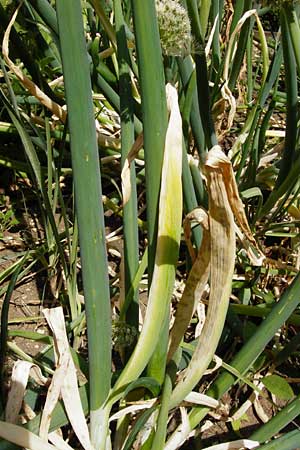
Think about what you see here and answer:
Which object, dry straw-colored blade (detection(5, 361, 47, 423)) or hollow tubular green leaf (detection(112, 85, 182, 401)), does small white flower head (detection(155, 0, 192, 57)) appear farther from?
dry straw-colored blade (detection(5, 361, 47, 423))

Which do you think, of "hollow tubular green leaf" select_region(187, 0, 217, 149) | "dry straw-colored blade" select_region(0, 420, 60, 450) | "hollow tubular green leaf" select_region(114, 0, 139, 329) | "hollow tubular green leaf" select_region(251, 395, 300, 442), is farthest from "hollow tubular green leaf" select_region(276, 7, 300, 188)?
"dry straw-colored blade" select_region(0, 420, 60, 450)

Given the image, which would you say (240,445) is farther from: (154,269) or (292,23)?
(292,23)

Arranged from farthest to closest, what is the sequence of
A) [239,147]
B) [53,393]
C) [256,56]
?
[256,56]
[239,147]
[53,393]

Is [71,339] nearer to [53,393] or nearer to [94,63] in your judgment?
[53,393]

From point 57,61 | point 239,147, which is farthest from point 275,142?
point 57,61

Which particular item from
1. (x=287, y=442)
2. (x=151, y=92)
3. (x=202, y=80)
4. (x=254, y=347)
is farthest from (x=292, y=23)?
(x=287, y=442)

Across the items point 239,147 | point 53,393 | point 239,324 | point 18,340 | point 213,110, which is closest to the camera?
point 53,393
